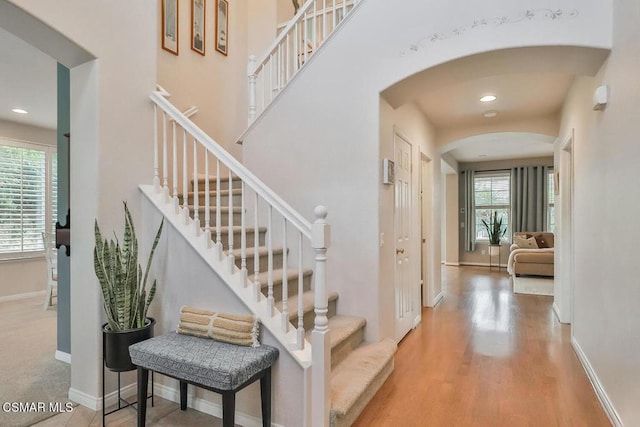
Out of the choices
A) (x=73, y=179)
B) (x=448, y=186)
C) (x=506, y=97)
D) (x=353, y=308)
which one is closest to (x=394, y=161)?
(x=353, y=308)

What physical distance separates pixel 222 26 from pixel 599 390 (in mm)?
5161

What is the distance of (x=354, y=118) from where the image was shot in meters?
3.05

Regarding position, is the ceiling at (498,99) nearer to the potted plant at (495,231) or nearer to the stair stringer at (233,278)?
the stair stringer at (233,278)

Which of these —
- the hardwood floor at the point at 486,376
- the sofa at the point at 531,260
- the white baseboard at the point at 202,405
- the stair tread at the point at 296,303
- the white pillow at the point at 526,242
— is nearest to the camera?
the white baseboard at the point at 202,405

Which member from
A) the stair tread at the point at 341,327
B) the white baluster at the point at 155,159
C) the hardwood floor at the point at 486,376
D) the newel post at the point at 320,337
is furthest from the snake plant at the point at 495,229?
the white baluster at the point at 155,159

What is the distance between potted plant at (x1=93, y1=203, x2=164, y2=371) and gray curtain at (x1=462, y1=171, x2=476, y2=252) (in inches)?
347

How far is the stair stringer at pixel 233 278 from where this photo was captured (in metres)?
2.06

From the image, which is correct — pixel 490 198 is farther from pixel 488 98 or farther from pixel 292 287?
pixel 292 287

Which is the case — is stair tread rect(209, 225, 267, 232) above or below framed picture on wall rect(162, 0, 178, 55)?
below

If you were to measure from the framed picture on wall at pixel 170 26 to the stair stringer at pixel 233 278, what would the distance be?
1.89 m

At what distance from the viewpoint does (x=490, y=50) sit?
99.0 inches

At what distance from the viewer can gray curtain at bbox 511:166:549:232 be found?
8680mm

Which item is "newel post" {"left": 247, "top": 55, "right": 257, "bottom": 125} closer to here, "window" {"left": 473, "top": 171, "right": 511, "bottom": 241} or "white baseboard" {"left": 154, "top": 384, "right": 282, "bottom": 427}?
"white baseboard" {"left": 154, "top": 384, "right": 282, "bottom": 427}

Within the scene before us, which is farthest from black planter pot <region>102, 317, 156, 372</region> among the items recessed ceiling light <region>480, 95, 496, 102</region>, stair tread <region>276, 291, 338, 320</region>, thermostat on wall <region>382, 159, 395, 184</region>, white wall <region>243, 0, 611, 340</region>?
recessed ceiling light <region>480, 95, 496, 102</region>
